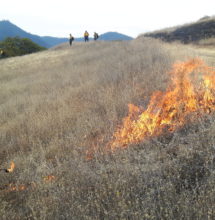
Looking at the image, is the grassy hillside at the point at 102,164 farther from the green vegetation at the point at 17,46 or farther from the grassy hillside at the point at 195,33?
the green vegetation at the point at 17,46

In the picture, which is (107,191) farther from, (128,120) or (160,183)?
(128,120)

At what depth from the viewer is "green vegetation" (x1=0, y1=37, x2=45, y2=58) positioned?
44.6 metres

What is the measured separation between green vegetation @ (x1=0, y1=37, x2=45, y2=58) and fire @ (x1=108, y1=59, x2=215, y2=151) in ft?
144

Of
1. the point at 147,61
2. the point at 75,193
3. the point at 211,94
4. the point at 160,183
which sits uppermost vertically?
the point at 147,61

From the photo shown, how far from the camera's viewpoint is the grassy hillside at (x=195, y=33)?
18.3 metres

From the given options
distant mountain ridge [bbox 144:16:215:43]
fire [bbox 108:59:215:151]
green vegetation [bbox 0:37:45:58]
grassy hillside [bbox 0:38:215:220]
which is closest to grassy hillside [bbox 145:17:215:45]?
distant mountain ridge [bbox 144:16:215:43]

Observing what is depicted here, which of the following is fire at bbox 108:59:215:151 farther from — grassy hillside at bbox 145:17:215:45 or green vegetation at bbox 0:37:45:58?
green vegetation at bbox 0:37:45:58

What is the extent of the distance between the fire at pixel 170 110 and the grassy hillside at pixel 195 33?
1364cm

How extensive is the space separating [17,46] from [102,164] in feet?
162

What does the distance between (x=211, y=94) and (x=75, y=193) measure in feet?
11.6

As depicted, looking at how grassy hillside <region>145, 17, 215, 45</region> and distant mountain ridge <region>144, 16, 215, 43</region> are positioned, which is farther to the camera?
distant mountain ridge <region>144, 16, 215, 43</region>

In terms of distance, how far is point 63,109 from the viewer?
6.29 m

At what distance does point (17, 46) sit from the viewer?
47312mm

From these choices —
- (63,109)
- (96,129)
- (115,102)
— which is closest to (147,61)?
(115,102)
